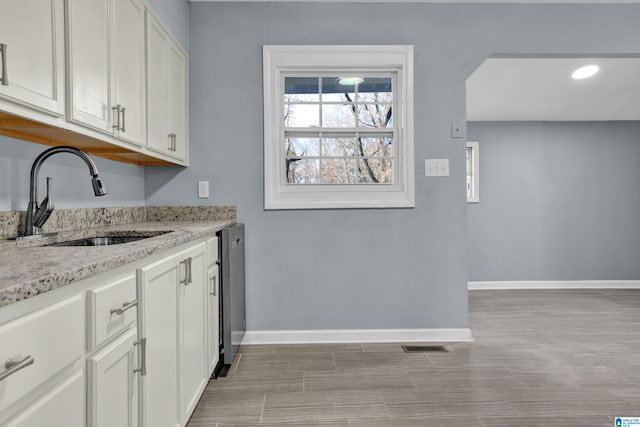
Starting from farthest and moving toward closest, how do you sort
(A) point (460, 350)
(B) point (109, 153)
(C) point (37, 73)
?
(A) point (460, 350) → (B) point (109, 153) → (C) point (37, 73)

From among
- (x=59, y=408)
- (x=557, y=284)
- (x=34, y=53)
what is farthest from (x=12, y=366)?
(x=557, y=284)

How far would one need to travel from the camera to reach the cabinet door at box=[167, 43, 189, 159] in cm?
252

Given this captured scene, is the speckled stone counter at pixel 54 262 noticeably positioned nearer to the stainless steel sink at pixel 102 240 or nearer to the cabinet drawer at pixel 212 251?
the stainless steel sink at pixel 102 240

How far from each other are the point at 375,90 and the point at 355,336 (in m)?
1.79

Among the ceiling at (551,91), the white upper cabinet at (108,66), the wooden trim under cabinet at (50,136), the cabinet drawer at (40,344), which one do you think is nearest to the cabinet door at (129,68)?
the white upper cabinet at (108,66)

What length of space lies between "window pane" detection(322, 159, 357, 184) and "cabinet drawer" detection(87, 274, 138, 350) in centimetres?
200

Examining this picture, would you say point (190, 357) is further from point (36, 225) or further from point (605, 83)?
point (605, 83)

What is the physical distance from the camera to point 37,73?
1267mm

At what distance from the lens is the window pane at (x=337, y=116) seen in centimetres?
302

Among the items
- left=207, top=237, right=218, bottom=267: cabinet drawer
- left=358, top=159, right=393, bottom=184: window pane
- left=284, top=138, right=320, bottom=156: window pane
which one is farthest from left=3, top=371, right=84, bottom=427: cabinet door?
left=358, top=159, right=393, bottom=184: window pane

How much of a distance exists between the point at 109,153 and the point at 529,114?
4.26 m

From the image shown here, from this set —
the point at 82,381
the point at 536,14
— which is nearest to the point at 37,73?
the point at 82,381

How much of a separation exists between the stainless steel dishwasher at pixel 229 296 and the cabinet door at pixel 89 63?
2.90ft

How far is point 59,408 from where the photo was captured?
782 mm
